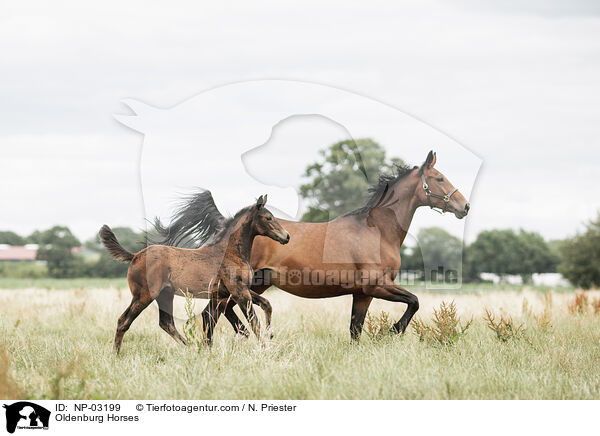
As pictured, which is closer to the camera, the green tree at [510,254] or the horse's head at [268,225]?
the horse's head at [268,225]

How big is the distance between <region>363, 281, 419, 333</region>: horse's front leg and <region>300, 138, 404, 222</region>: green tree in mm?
1244

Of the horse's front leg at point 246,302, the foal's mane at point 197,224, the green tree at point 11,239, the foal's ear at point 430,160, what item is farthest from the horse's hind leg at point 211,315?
the green tree at point 11,239

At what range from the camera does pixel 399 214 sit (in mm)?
7387

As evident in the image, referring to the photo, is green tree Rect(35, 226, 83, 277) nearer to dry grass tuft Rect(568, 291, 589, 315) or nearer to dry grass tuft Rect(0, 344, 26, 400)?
dry grass tuft Rect(568, 291, 589, 315)

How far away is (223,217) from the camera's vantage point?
23.4 feet

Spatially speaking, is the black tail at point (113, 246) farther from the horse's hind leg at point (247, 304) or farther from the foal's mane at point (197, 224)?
the horse's hind leg at point (247, 304)

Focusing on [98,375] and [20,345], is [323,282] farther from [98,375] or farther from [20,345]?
[20,345]

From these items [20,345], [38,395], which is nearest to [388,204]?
[38,395]

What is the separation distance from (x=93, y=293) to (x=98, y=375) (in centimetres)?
1016

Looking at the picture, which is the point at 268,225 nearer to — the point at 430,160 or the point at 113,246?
the point at 113,246

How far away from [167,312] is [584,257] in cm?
3155
